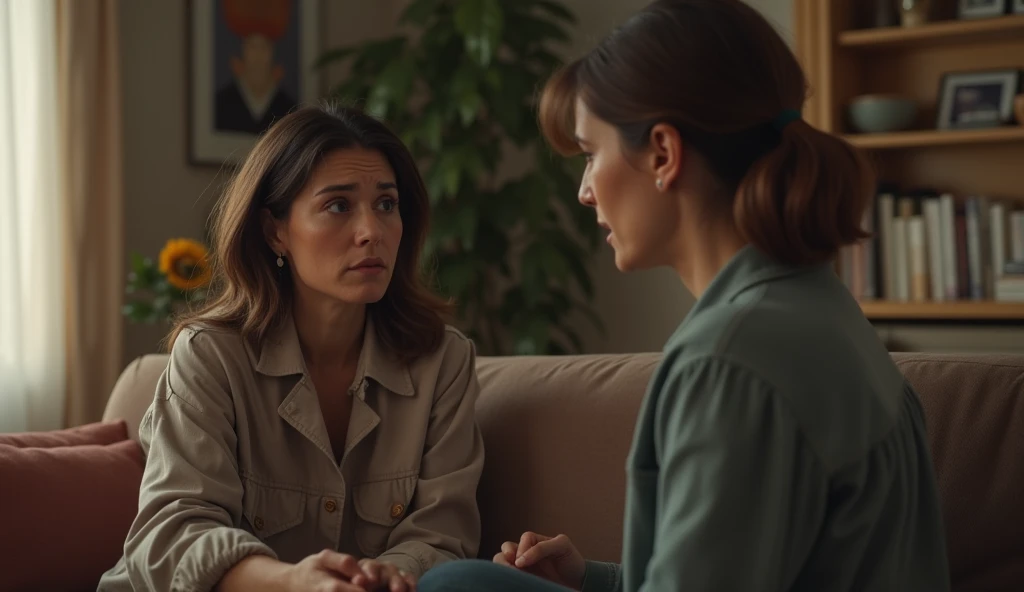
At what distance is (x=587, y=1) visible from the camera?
4.25 meters

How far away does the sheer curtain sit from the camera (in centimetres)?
320

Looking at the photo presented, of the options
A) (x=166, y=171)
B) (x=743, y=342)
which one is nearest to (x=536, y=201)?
(x=166, y=171)

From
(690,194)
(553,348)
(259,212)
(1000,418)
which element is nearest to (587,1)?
(553,348)

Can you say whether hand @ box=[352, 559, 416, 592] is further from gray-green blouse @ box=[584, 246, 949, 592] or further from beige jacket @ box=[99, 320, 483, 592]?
gray-green blouse @ box=[584, 246, 949, 592]

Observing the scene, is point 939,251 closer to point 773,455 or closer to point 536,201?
point 536,201

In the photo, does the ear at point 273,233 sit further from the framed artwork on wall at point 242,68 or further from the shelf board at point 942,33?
the shelf board at point 942,33

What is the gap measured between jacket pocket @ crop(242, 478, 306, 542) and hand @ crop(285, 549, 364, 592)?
330mm

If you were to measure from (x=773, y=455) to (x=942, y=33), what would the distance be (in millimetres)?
2971

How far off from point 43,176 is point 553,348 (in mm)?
1649

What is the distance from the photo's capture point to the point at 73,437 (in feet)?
6.98

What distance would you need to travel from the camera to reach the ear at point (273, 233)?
188 centimetres

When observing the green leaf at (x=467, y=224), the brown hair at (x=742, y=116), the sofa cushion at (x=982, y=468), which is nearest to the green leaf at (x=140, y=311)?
the green leaf at (x=467, y=224)

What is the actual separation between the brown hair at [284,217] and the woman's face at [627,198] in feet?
2.76

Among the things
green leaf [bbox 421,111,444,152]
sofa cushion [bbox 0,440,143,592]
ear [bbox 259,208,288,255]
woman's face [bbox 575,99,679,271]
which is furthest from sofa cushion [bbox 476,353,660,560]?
green leaf [bbox 421,111,444,152]
